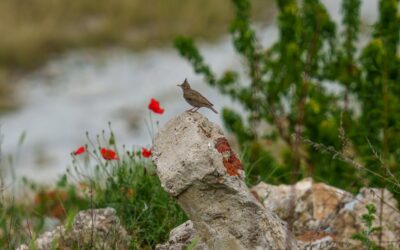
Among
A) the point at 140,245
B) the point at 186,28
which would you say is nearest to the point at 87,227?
the point at 140,245

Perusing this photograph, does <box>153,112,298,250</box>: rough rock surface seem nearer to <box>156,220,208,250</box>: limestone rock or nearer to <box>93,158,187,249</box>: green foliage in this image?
<box>156,220,208,250</box>: limestone rock

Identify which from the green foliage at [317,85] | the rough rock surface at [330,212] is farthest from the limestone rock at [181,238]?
the green foliage at [317,85]

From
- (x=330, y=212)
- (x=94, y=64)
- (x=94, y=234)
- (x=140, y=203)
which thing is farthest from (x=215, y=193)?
(x=94, y=64)

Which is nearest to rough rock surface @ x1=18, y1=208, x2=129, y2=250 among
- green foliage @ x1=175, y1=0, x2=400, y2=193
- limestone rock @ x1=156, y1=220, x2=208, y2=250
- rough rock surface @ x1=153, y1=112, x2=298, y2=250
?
limestone rock @ x1=156, y1=220, x2=208, y2=250

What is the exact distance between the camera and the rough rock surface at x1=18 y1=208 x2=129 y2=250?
478 cm

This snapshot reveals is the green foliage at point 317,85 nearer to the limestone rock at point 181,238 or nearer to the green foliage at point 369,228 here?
the green foliage at point 369,228

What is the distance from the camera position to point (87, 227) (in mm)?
5082

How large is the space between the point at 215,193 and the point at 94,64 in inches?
577

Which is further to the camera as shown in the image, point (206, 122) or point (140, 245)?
point (140, 245)

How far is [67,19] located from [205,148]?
52.4ft

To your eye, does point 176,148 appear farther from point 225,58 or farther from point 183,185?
point 225,58

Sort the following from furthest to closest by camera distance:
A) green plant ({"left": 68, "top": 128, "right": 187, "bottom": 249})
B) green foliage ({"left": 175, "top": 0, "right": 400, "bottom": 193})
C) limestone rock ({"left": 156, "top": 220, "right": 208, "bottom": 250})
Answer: green foliage ({"left": 175, "top": 0, "right": 400, "bottom": 193}) → green plant ({"left": 68, "top": 128, "right": 187, "bottom": 249}) → limestone rock ({"left": 156, "top": 220, "right": 208, "bottom": 250})

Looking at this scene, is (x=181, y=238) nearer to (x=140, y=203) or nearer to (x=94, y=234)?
(x=94, y=234)

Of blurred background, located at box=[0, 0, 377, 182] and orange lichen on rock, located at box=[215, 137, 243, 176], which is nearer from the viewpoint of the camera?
orange lichen on rock, located at box=[215, 137, 243, 176]
